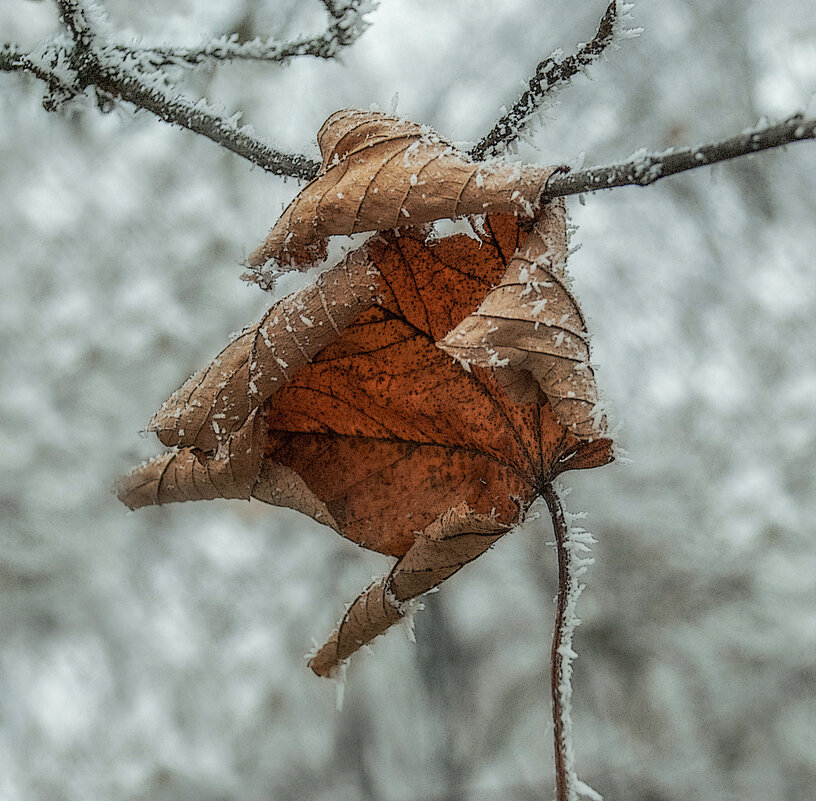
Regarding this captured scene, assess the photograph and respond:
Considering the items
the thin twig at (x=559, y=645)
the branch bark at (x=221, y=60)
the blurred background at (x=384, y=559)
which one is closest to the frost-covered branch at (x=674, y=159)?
the branch bark at (x=221, y=60)

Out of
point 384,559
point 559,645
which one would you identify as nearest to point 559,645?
point 559,645

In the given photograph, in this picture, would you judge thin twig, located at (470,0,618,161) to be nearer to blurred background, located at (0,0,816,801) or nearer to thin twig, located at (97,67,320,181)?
thin twig, located at (97,67,320,181)

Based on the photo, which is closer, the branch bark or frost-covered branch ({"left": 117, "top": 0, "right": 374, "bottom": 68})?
the branch bark

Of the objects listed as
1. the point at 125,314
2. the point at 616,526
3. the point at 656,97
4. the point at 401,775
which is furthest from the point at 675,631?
the point at 125,314

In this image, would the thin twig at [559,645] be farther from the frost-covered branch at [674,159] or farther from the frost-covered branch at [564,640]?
the frost-covered branch at [674,159]

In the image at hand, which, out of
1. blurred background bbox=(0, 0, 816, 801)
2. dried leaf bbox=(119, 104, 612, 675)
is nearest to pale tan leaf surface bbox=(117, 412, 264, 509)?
dried leaf bbox=(119, 104, 612, 675)

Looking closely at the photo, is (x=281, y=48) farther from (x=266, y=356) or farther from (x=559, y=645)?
(x=559, y=645)
